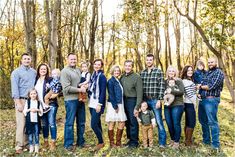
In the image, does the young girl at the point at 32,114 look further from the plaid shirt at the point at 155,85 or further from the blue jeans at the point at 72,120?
the plaid shirt at the point at 155,85

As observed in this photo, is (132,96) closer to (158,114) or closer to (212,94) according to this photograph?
(158,114)

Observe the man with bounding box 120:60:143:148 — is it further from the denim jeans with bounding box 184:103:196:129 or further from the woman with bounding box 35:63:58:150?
the woman with bounding box 35:63:58:150

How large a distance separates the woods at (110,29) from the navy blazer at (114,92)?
5477mm

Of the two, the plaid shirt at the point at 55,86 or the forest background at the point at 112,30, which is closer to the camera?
the plaid shirt at the point at 55,86

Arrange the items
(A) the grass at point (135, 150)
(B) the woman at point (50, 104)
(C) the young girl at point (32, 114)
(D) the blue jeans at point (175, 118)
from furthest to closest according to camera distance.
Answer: (D) the blue jeans at point (175, 118) < (B) the woman at point (50, 104) < (C) the young girl at point (32, 114) < (A) the grass at point (135, 150)

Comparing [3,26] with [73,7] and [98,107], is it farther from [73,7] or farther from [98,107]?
[98,107]

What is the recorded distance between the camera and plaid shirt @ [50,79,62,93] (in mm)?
8031

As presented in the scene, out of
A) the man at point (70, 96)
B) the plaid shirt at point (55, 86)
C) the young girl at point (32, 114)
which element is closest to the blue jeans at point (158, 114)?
the man at point (70, 96)

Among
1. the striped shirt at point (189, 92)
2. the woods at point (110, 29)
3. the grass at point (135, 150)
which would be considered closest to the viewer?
the grass at point (135, 150)

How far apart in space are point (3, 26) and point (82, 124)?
2566 cm

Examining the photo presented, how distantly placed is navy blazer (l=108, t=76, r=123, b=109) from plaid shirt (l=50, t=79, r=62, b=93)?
124 cm

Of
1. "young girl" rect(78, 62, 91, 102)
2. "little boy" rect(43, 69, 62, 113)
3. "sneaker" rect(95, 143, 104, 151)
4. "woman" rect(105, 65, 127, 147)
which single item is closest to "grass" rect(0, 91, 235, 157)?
"sneaker" rect(95, 143, 104, 151)

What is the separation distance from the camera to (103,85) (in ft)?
26.0

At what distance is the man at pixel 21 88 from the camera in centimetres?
801
